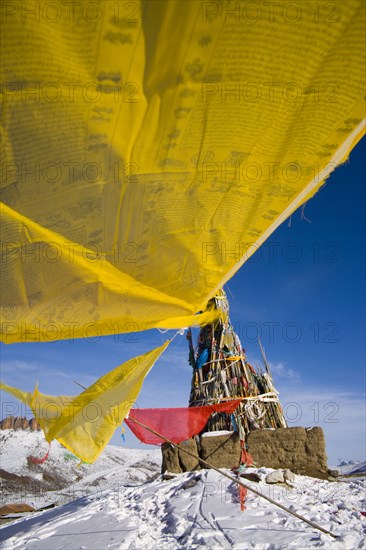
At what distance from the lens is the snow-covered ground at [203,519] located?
12.4 ft

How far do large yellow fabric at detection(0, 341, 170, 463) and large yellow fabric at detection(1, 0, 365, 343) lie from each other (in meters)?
1.37

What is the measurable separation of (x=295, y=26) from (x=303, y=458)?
6.40 m

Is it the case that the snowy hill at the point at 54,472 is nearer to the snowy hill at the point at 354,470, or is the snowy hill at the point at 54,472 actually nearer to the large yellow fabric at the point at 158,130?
the snowy hill at the point at 354,470

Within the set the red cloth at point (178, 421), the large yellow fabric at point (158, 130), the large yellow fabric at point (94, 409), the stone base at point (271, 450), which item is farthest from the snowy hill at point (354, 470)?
the large yellow fabric at point (158, 130)

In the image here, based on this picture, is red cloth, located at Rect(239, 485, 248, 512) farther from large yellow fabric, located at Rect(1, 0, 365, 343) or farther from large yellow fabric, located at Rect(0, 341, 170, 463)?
large yellow fabric, located at Rect(1, 0, 365, 343)

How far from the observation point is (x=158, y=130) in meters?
1.62

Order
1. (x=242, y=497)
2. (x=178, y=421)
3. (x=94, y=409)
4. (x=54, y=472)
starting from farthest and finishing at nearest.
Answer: (x=54, y=472) < (x=178, y=421) < (x=242, y=497) < (x=94, y=409)

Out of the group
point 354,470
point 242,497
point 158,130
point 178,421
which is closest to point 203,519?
point 242,497

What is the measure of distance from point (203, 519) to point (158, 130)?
4.61 m

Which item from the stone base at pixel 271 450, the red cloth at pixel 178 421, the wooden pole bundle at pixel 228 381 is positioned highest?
the wooden pole bundle at pixel 228 381

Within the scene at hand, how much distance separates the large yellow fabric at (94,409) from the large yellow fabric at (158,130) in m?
1.37

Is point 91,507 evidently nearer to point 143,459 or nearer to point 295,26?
point 295,26

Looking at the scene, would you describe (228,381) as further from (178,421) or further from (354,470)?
(354,470)

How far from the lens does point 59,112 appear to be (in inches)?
58.7
